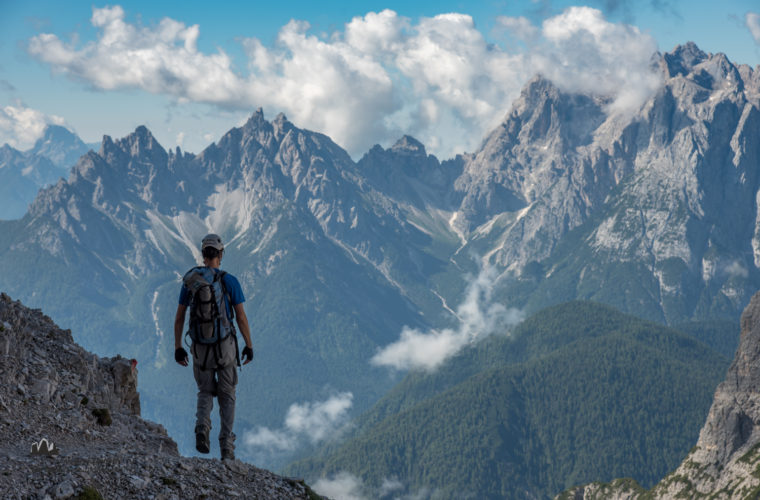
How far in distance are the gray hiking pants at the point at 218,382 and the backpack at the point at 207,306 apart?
47 centimetres

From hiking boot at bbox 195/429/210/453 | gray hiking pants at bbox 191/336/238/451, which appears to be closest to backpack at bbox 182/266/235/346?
gray hiking pants at bbox 191/336/238/451

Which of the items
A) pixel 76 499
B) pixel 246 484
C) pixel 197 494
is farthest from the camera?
pixel 246 484

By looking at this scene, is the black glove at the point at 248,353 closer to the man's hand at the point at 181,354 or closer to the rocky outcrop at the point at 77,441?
the man's hand at the point at 181,354

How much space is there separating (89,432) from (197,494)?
824cm

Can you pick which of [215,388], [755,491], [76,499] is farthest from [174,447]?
[755,491]

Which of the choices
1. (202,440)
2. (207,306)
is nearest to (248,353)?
(207,306)

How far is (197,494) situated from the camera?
22.9 metres

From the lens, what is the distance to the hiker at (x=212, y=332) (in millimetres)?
25625

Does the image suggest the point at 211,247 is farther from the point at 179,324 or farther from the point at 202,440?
the point at 202,440

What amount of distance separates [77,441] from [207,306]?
759 cm

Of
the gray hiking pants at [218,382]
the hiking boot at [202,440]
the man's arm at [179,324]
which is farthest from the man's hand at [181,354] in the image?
the hiking boot at [202,440]

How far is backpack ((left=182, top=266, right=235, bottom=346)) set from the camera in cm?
2555

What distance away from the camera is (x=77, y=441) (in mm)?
27734

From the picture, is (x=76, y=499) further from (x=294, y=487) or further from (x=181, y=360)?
(x=294, y=487)
